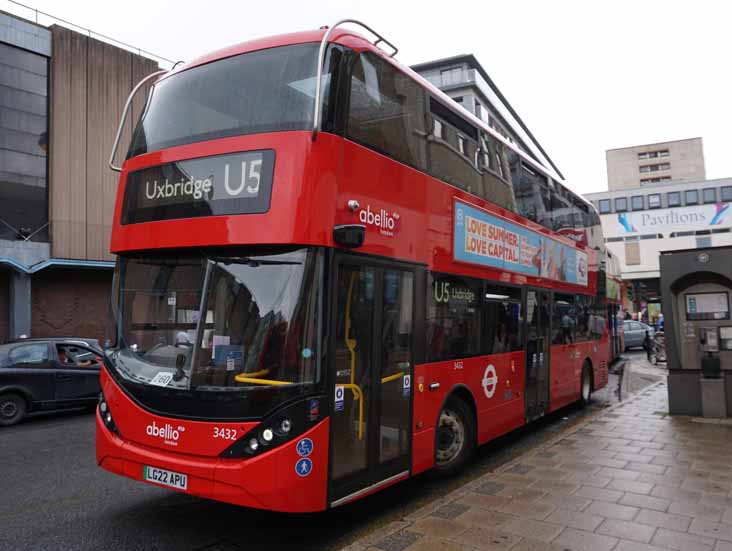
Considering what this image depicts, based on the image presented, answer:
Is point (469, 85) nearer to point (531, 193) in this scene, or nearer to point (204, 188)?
point (531, 193)

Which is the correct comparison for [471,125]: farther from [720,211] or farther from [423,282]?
[720,211]

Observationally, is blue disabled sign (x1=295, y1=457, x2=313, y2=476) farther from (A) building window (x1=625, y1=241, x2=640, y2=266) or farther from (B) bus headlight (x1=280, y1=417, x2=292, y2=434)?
(A) building window (x1=625, y1=241, x2=640, y2=266)

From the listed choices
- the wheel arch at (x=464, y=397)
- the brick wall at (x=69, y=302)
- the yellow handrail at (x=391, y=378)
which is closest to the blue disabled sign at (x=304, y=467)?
the yellow handrail at (x=391, y=378)

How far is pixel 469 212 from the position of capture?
7.05 metres

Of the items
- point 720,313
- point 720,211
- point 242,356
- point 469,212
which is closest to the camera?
point 242,356

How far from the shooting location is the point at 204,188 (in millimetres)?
4926

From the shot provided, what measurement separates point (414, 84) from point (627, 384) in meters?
12.4

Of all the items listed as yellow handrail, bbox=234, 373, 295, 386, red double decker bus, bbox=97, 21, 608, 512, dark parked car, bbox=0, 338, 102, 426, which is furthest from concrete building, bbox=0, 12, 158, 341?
yellow handrail, bbox=234, 373, 295, 386

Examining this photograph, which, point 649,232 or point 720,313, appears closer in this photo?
point 720,313

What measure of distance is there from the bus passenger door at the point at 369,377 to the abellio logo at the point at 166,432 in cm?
121

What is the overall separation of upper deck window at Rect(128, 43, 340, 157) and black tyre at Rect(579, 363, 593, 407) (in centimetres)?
900

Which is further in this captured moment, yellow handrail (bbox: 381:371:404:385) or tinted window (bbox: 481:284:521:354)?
tinted window (bbox: 481:284:521:354)

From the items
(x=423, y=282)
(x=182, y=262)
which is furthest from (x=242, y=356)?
(x=423, y=282)

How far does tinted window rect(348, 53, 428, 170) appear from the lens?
529 cm
